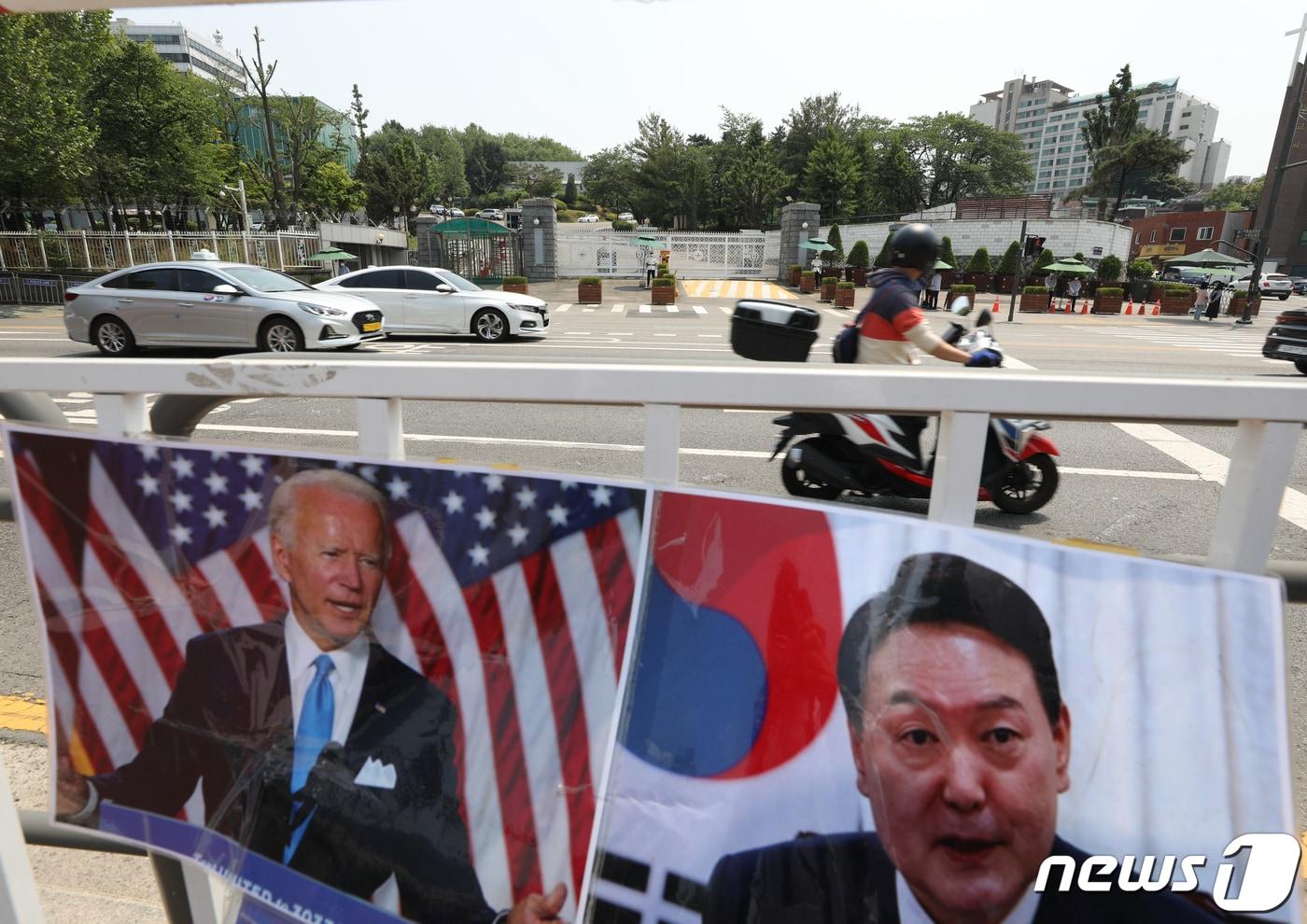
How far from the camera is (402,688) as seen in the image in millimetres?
1268

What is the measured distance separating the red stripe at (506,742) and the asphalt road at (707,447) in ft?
1.11

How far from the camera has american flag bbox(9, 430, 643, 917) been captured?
1.16m

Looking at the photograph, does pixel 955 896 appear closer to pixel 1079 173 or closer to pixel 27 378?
pixel 27 378

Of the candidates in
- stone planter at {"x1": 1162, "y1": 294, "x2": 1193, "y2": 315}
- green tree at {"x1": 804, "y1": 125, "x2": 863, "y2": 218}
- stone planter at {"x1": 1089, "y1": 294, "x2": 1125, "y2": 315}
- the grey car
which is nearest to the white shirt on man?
the grey car

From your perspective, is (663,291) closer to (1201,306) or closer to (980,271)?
(980,271)

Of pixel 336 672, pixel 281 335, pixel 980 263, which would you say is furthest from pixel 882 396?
pixel 980 263

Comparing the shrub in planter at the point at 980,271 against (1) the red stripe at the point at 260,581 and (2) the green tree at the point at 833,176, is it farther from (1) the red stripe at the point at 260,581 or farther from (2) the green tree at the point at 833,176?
(1) the red stripe at the point at 260,581

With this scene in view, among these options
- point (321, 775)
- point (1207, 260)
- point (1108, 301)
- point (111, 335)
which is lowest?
point (111, 335)

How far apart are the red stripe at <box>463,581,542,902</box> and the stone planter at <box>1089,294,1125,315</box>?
3165 centimetres

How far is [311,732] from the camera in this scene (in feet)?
4.33

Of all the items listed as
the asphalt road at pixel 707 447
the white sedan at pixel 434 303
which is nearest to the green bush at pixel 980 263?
the asphalt road at pixel 707 447

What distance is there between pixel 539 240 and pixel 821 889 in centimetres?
3559

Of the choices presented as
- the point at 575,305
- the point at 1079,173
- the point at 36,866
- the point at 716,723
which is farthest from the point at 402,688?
the point at 1079,173

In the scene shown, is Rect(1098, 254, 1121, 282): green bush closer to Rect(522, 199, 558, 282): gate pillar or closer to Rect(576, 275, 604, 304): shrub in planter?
Rect(576, 275, 604, 304): shrub in planter
